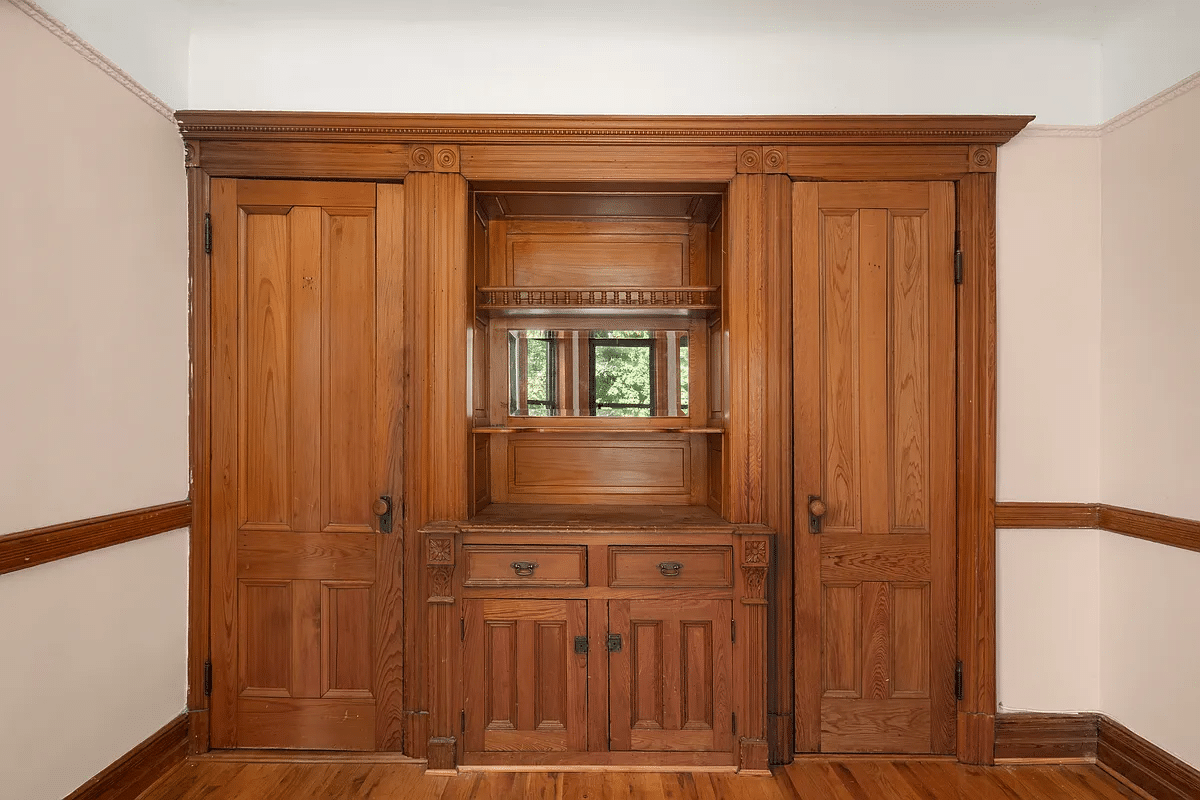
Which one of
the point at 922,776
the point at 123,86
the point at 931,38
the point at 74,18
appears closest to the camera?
the point at 74,18

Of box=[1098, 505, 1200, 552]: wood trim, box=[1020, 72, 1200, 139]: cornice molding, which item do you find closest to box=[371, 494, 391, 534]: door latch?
box=[1098, 505, 1200, 552]: wood trim

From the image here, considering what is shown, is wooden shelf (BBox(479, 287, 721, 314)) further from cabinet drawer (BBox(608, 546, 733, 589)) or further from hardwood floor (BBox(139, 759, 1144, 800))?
hardwood floor (BBox(139, 759, 1144, 800))

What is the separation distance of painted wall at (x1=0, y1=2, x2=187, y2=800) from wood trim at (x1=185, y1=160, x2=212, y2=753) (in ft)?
0.11

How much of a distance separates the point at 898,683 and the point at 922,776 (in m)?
0.33

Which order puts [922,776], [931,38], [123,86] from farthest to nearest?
[931,38] → [922,776] → [123,86]

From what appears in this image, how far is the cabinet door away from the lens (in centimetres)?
272

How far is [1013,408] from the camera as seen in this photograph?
2.89m

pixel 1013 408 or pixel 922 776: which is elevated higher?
pixel 1013 408

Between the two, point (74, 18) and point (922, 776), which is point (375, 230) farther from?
point (922, 776)

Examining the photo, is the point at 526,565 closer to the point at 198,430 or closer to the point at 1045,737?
the point at 198,430

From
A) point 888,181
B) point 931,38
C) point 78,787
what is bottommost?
point 78,787

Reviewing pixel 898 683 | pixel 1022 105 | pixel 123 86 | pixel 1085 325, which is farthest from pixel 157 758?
pixel 1022 105

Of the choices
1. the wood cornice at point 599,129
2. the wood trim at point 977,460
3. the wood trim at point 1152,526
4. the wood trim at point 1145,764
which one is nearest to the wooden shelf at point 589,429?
the wood trim at point 977,460

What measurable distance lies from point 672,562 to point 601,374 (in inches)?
37.2
